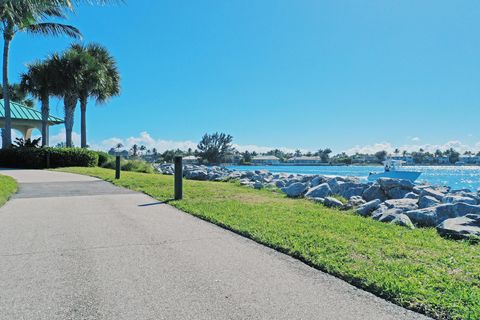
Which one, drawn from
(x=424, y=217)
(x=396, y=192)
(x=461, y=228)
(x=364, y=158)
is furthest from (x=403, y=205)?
(x=364, y=158)

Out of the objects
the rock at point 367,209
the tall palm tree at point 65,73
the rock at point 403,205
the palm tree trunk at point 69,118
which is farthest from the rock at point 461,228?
the palm tree trunk at point 69,118

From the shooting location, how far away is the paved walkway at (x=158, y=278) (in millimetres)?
2701

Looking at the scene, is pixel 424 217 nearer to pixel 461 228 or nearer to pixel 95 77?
pixel 461 228

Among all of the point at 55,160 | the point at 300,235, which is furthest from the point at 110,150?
the point at 300,235

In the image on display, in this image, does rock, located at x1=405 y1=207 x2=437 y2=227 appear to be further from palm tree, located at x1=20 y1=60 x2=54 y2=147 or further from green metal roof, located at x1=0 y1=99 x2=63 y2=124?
green metal roof, located at x1=0 y1=99 x2=63 y2=124

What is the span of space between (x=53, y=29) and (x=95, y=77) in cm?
435

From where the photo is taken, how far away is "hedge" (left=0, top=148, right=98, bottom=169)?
24188 millimetres

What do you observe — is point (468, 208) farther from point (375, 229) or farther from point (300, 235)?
point (300, 235)

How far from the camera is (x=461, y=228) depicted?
5070 mm

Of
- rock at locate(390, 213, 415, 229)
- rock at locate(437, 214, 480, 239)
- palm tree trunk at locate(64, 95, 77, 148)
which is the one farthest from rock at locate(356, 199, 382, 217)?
palm tree trunk at locate(64, 95, 77, 148)

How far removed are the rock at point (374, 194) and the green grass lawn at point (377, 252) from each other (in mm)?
3318

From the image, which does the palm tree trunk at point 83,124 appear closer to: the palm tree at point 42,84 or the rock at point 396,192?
the palm tree at point 42,84

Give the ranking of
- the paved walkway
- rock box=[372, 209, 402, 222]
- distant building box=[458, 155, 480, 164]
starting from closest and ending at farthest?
1. the paved walkway
2. rock box=[372, 209, 402, 222]
3. distant building box=[458, 155, 480, 164]

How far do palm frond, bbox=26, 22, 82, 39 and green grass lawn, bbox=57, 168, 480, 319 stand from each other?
24.6 m
